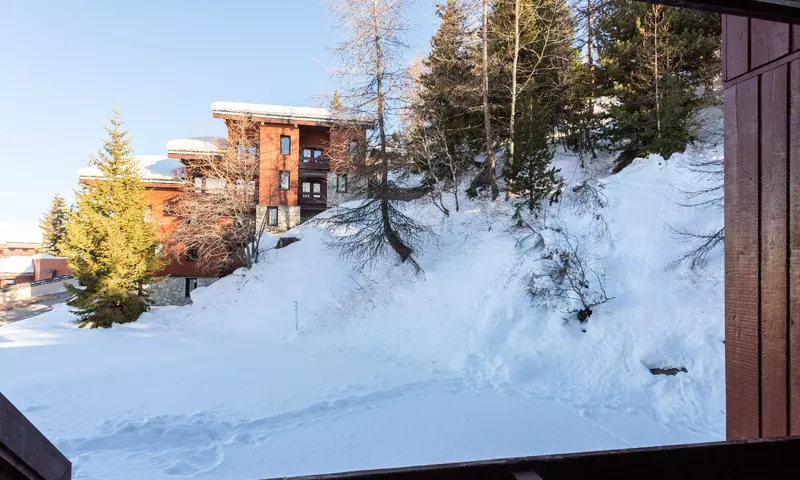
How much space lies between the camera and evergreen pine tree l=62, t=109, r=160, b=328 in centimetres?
1630

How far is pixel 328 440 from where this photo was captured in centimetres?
524

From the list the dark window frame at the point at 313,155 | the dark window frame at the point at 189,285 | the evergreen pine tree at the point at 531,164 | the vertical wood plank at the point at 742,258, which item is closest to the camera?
the vertical wood plank at the point at 742,258

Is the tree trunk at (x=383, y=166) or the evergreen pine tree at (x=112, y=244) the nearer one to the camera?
the tree trunk at (x=383, y=166)

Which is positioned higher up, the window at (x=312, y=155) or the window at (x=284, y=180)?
the window at (x=312, y=155)

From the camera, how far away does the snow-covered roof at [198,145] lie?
22.9 metres

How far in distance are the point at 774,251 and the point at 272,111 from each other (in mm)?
25535

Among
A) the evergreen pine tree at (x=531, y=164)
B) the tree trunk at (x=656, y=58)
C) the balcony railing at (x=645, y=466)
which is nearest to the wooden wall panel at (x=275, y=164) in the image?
the evergreen pine tree at (x=531, y=164)

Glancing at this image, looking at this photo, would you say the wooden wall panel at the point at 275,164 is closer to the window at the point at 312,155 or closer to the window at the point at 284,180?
the window at the point at 284,180

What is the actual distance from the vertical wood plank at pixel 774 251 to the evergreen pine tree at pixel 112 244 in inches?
759

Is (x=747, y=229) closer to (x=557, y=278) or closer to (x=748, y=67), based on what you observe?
(x=748, y=67)

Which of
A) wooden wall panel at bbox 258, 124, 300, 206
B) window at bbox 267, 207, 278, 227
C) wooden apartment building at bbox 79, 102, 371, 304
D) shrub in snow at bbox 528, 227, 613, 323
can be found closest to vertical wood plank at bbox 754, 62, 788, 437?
shrub in snow at bbox 528, 227, 613, 323

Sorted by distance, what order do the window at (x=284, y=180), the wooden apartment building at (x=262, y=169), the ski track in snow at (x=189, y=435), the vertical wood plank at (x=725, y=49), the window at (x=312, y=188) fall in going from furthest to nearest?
the window at (x=312, y=188), the window at (x=284, y=180), the wooden apartment building at (x=262, y=169), the ski track in snow at (x=189, y=435), the vertical wood plank at (x=725, y=49)

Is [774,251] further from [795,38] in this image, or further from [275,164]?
[275,164]

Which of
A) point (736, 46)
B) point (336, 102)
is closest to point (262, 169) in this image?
point (336, 102)
